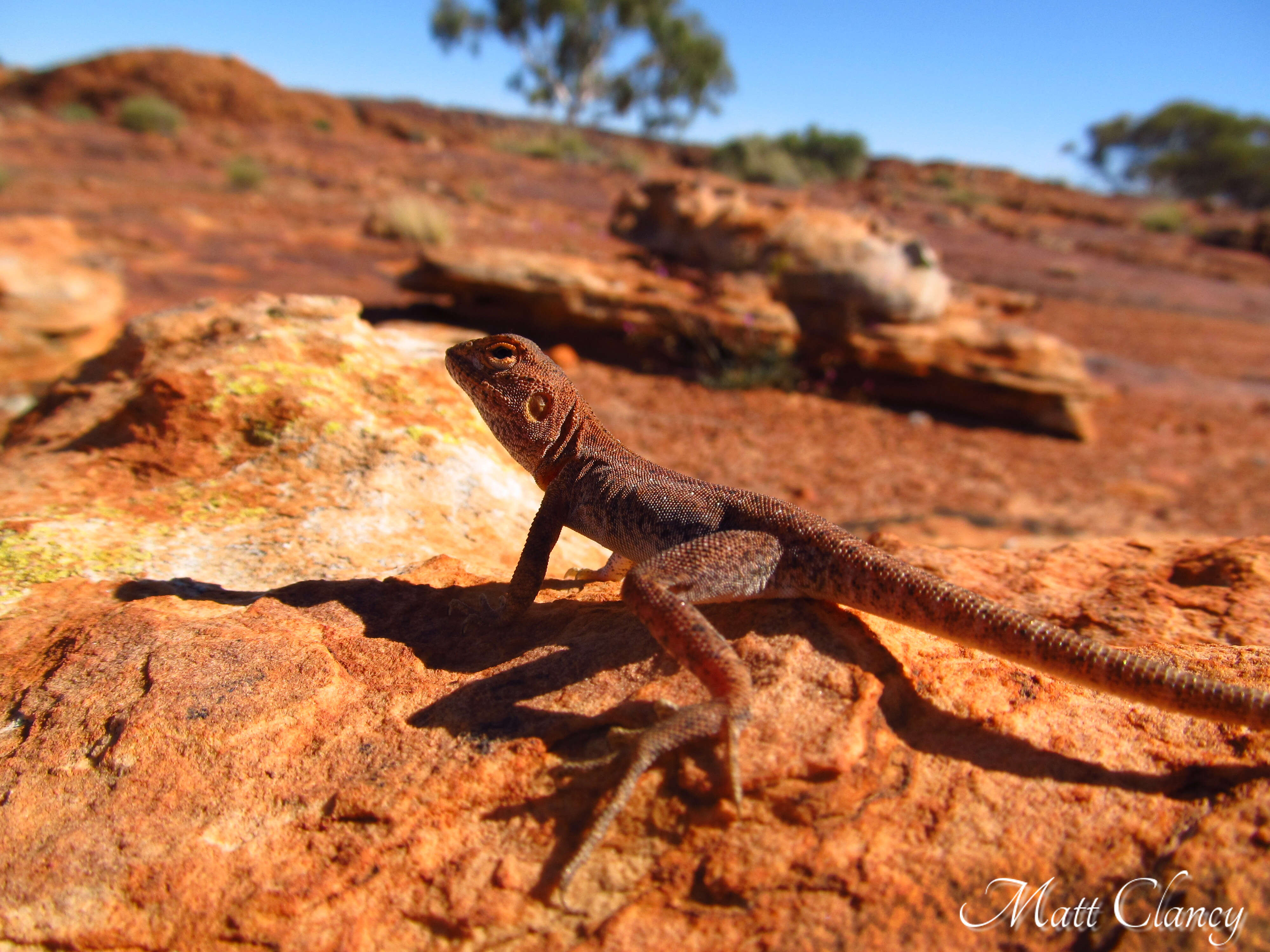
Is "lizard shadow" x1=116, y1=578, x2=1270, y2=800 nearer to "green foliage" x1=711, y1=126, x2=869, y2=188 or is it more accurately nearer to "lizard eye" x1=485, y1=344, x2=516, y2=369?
"lizard eye" x1=485, y1=344, x2=516, y2=369

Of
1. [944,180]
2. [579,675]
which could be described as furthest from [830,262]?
[944,180]

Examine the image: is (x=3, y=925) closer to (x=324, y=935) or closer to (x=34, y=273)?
(x=324, y=935)

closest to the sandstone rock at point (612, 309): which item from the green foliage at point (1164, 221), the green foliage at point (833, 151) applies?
the green foliage at point (1164, 221)

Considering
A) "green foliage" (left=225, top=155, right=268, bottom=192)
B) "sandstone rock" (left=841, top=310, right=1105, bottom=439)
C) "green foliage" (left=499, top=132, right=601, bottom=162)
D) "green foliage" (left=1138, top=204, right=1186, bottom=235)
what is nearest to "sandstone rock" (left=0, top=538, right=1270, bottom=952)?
"sandstone rock" (left=841, top=310, right=1105, bottom=439)

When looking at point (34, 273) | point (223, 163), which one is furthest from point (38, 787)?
point (223, 163)

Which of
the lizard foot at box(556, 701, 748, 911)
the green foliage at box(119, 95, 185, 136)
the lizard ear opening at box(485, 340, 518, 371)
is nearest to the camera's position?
the lizard foot at box(556, 701, 748, 911)

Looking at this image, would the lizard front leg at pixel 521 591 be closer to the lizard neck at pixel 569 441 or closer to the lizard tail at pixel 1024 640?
the lizard neck at pixel 569 441

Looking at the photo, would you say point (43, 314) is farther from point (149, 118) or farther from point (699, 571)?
point (149, 118)
